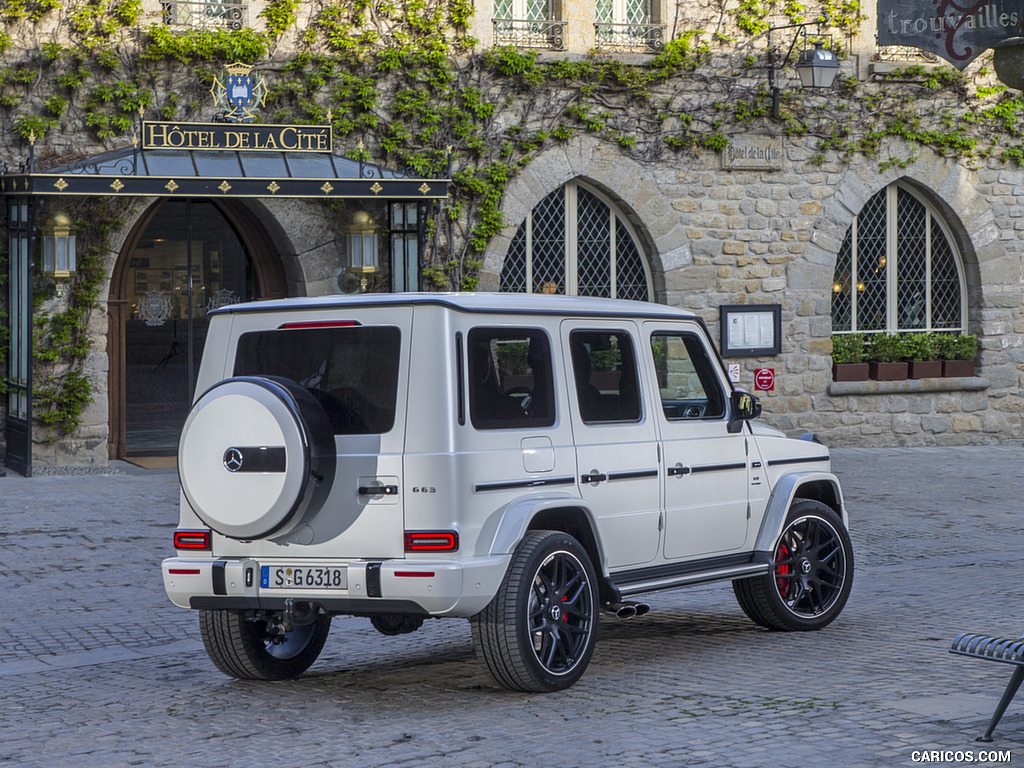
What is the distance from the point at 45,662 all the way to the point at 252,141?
887 cm

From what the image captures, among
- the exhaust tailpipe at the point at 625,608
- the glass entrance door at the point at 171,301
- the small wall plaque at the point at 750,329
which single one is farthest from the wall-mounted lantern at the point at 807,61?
the exhaust tailpipe at the point at 625,608

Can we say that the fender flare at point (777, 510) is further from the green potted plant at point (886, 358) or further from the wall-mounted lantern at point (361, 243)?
the green potted plant at point (886, 358)

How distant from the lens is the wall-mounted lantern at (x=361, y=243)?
639 inches

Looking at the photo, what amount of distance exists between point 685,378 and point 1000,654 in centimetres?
245

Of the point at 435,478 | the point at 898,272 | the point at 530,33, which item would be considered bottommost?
the point at 435,478

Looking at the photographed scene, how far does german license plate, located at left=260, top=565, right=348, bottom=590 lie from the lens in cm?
614

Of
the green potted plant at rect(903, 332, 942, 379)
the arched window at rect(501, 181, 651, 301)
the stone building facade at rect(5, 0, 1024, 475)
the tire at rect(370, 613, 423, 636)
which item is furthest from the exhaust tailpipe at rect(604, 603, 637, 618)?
the green potted plant at rect(903, 332, 942, 379)

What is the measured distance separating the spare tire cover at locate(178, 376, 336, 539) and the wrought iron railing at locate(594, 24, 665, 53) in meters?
12.4

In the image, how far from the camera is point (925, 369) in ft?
62.5

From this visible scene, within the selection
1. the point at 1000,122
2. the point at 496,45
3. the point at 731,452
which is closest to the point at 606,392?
the point at 731,452

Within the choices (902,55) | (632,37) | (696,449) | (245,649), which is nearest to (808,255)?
(902,55)

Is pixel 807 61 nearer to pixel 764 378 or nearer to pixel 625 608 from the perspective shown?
pixel 764 378

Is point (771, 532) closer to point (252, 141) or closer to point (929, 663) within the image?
point (929, 663)

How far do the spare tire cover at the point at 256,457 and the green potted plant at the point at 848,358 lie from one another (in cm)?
1339
